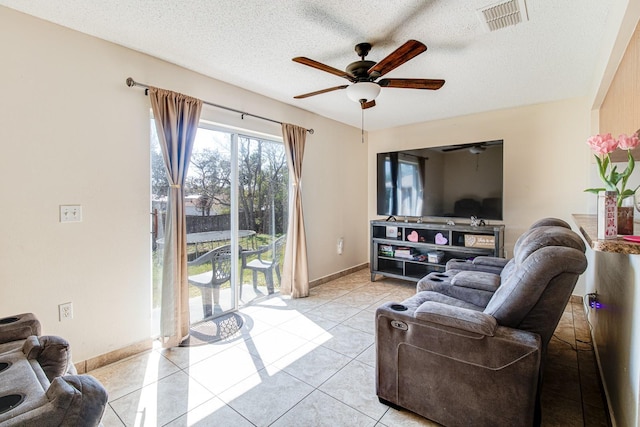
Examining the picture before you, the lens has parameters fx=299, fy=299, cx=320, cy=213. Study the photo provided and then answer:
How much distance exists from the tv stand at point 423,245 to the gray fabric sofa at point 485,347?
6.76 ft

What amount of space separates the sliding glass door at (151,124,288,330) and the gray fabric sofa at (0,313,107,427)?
4.65ft

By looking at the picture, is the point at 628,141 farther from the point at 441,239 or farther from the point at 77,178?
the point at 77,178

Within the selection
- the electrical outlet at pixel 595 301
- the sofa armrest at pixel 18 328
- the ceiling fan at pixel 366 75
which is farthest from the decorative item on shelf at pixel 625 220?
the sofa armrest at pixel 18 328

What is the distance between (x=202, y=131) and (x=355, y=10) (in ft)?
5.98

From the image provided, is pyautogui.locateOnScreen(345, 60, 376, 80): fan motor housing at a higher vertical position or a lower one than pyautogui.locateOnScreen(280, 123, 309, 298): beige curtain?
higher

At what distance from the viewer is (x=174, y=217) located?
255cm

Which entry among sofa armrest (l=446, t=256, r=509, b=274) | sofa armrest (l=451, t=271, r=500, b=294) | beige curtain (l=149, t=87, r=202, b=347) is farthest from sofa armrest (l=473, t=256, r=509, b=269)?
beige curtain (l=149, t=87, r=202, b=347)

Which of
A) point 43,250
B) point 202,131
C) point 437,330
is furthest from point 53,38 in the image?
point 437,330

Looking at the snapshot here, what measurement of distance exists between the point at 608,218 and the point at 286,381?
2036 mm

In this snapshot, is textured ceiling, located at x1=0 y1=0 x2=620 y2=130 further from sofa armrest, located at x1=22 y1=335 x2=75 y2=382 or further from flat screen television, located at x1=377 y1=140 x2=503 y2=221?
sofa armrest, located at x1=22 y1=335 x2=75 y2=382

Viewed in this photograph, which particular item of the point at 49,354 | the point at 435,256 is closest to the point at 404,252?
the point at 435,256

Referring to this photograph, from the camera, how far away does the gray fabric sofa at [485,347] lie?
1.41m

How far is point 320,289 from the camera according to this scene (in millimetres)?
4098

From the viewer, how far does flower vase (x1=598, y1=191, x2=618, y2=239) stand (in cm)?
132
